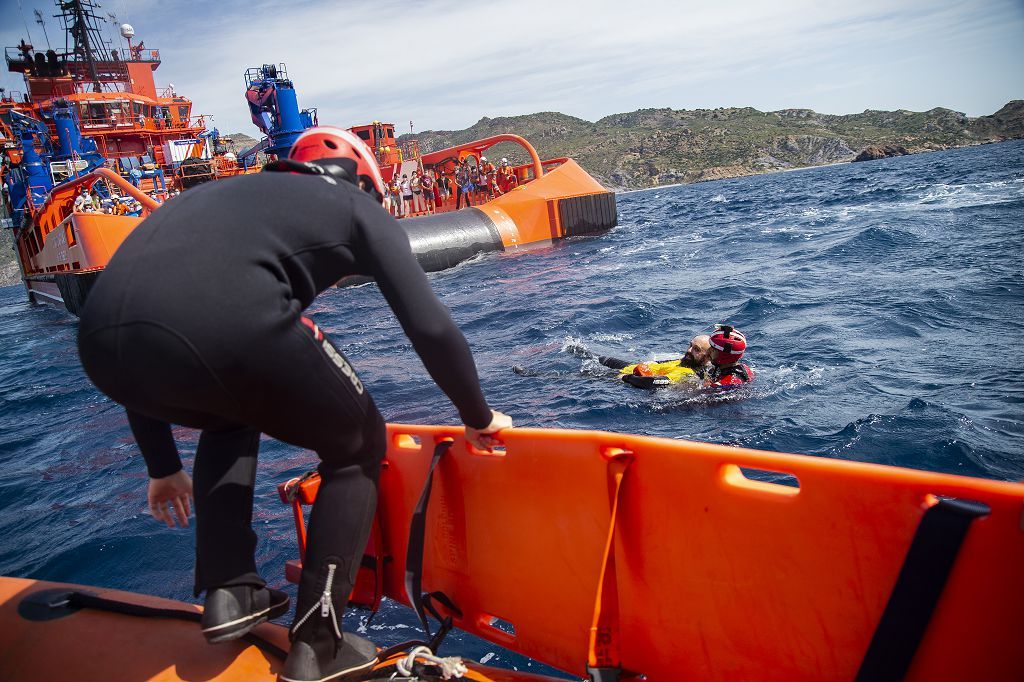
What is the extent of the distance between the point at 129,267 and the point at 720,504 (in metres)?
1.43

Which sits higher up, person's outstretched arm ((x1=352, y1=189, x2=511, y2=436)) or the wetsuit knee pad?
person's outstretched arm ((x1=352, y1=189, x2=511, y2=436))

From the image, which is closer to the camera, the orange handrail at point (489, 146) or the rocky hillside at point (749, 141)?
the orange handrail at point (489, 146)

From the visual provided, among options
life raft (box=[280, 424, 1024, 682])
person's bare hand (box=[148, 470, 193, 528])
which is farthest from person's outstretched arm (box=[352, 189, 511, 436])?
person's bare hand (box=[148, 470, 193, 528])

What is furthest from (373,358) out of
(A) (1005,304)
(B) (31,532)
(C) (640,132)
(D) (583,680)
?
(C) (640,132)

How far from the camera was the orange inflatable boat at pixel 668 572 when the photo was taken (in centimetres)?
125

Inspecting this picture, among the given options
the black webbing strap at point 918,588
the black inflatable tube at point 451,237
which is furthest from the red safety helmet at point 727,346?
the black inflatable tube at point 451,237

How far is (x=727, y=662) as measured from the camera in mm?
1612

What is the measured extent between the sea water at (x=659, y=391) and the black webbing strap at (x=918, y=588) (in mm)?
1394

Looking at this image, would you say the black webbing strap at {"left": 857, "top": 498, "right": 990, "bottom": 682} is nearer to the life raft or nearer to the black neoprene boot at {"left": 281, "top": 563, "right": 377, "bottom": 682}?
the life raft

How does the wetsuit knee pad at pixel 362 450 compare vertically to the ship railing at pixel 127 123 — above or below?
below

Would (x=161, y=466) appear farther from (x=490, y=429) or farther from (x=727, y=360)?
(x=727, y=360)

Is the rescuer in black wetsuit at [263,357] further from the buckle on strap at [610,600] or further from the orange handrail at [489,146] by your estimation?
the orange handrail at [489,146]

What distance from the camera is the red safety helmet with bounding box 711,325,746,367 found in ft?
16.7

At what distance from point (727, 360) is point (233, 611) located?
4.29m
